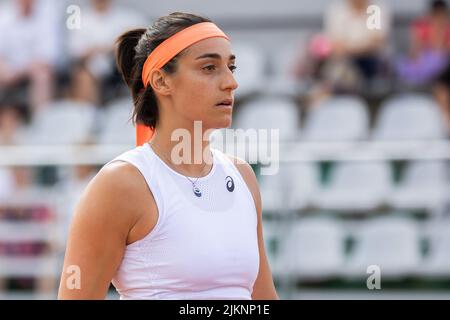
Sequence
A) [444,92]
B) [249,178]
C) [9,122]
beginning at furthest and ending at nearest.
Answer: [9,122] < [444,92] < [249,178]

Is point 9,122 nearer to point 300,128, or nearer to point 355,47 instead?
point 300,128

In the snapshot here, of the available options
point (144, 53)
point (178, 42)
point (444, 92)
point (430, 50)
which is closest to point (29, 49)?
point (430, 50)

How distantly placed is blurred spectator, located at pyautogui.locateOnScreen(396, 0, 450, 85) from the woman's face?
5.22m

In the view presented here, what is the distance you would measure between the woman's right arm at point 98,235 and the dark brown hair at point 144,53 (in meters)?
0.38

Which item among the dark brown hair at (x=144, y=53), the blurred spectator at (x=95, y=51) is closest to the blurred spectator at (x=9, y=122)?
the blurred spectator at (x=95, y=51)

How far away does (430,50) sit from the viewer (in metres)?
8.23

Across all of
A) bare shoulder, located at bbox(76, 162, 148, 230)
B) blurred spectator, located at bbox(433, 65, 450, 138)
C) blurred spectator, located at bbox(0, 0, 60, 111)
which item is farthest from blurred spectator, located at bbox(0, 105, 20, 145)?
bare shoulder, located at bbox(76, 162, 148, 230)

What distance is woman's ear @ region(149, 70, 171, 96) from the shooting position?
3.20 meters

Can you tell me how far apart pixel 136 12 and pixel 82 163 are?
11.0 ft

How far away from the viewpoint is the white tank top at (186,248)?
2.98 metres

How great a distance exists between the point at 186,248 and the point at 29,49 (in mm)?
6138

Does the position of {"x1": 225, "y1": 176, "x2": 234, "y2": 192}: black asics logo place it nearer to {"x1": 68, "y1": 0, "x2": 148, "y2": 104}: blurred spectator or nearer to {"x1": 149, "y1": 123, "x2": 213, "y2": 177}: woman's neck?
{"x1": 149, "y1": 123, "x2": 213, "y2": 177}: woman's neck

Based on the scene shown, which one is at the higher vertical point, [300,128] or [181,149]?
[300,128]

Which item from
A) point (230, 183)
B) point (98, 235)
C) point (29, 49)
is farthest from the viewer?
point (29, 49)
